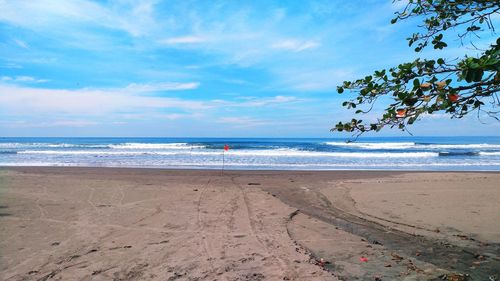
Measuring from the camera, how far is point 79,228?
6215 millimetres

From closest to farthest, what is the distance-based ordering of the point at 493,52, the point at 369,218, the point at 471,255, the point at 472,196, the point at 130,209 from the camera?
the point at 493,52, the point at 471,255, the point at 369,218, the point at 130,209, the point at 472,196

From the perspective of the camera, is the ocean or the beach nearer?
the beach

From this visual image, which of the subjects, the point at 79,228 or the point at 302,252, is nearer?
the point at 302,252

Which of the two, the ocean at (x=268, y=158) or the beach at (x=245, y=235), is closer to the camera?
the beach at (x=245, y=235)

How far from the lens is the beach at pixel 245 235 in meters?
4.29

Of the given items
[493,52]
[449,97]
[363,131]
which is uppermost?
[493,52]

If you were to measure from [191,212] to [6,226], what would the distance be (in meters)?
3.40

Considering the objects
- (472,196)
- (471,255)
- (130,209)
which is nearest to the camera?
(471,255)

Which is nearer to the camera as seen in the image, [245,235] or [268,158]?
[245,235]

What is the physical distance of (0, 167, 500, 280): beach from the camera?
4.29 m

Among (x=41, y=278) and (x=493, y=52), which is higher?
(x=493, y=52)

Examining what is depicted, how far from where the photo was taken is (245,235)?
18.9 feet

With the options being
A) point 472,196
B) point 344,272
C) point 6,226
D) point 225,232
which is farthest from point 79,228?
point 472,196

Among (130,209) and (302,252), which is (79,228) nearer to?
(130,209)
